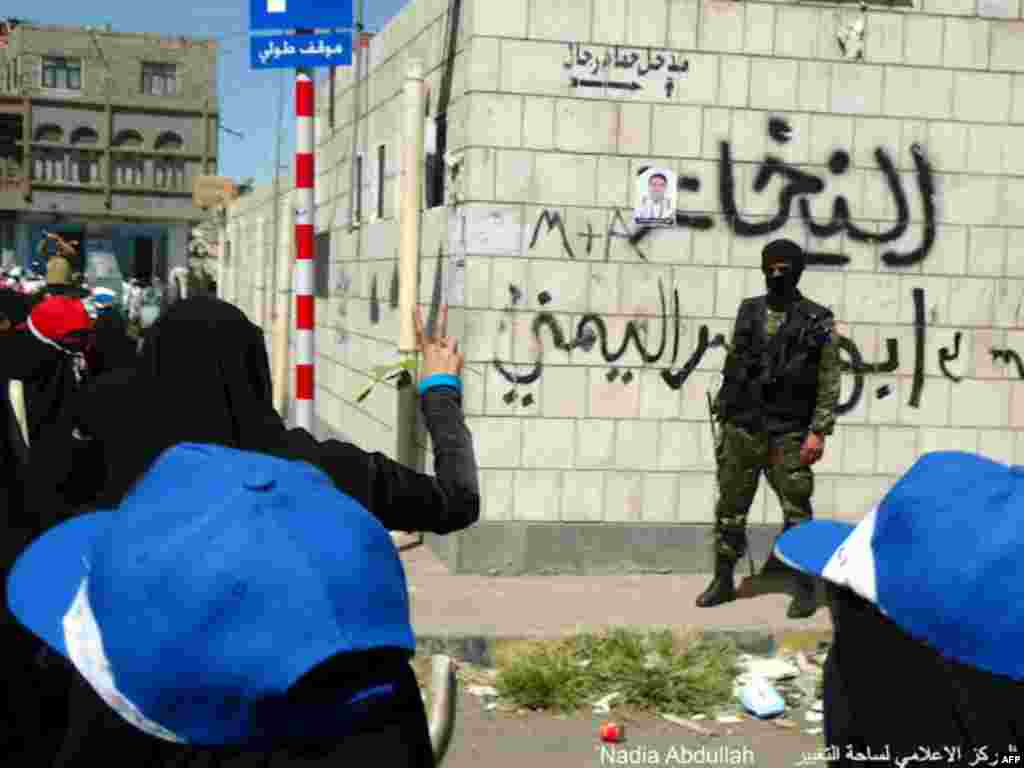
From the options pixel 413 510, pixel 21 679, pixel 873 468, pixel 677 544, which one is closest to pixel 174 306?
pixel 413 510

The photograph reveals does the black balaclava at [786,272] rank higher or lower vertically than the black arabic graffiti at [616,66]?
lower

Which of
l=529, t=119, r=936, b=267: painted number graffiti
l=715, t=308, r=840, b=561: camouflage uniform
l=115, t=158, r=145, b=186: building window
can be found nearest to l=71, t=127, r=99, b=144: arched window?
l=115, t=158, r=145, b=186: building window

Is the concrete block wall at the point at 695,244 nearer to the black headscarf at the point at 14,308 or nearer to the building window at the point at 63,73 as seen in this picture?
the black headscarf at the point at 14,308

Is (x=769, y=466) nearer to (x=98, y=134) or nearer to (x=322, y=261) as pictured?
(x=322, y=261)

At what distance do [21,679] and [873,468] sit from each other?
5.94m

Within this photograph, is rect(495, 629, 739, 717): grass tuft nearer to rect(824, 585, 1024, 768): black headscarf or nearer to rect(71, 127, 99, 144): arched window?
rect(824, 585, 1024, 768): black headscarf

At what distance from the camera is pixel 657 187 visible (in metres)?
7.17

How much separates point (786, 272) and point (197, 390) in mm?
4257

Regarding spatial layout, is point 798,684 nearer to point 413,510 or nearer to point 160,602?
point 413,510

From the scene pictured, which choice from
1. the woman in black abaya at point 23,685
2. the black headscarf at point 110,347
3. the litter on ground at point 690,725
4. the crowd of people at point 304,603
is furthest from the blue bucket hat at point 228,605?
the black headscarf at point 110,347

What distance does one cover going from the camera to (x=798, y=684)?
563 cm

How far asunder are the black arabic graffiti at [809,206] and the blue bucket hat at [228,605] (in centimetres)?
592

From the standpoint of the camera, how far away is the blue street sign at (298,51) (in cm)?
731

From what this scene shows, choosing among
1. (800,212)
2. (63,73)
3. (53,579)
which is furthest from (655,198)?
(63,73)
